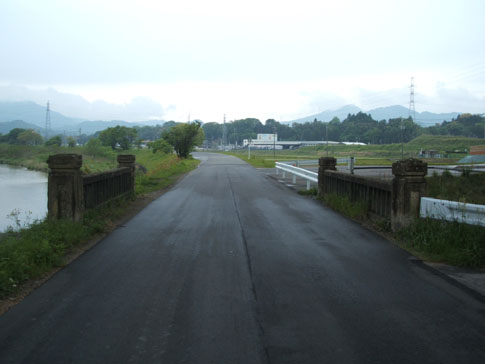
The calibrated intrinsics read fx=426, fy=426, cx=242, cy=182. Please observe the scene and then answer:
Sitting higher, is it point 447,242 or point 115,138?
point 115,138

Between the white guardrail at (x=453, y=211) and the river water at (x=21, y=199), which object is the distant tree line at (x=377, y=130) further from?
the white guardrail at (x=453, y=211)

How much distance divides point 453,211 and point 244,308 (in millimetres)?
4838

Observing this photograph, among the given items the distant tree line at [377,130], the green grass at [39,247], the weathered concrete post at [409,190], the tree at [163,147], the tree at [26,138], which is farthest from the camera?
the tree at [26,138]

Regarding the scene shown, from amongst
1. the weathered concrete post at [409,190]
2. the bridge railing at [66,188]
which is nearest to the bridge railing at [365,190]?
the weathered concrete post at [409,190]

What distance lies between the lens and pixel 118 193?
12.7m

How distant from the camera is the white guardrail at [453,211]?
7.06 metres

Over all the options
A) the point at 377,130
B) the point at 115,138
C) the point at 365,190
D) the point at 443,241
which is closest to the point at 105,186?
the point at 365,190

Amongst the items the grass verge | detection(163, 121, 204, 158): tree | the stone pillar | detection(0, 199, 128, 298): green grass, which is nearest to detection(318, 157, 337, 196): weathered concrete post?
the grass verge

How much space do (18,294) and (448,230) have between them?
674cm

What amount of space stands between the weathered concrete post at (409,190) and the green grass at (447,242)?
0.90 ft

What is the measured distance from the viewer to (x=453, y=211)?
7629 mm

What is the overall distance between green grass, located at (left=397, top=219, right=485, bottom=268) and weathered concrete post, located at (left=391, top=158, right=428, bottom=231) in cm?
27

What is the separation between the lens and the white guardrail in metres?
7.06

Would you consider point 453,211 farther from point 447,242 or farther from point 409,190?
point 409,190
